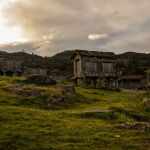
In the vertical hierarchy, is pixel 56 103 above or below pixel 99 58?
below

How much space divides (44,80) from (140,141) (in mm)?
11775

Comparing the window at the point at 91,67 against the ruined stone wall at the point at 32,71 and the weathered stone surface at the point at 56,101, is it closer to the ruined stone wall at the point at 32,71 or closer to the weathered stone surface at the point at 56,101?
the ruined stone wall at the point at 32,71

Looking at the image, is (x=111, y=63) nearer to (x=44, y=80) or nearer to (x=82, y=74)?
(x=82, y=74)

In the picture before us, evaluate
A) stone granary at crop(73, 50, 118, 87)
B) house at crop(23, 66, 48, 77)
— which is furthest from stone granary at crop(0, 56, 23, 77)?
stone granary at crop(73, 50, 118, 87)

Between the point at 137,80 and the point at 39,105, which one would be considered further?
the point at 137,80

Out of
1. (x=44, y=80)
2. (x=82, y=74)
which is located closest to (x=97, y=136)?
(x=44, y=80)

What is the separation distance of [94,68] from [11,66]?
54.5 ft

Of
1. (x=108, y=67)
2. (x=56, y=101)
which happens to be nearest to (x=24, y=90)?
(x=56, y=101)

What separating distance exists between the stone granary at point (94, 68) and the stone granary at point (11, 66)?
11.8 metres

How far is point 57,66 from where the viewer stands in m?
66.2

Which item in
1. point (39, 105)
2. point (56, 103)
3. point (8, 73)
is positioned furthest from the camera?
point (8, 73)

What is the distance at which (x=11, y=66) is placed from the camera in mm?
30703

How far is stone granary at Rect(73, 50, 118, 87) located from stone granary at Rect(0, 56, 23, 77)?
38.8ft

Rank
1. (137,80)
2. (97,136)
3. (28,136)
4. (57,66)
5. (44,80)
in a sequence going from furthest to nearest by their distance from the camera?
(57,66) → (137,80) → (44,80) → (97,136) → (28,136)
